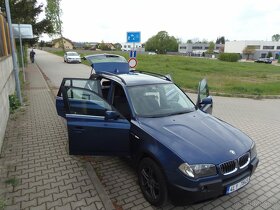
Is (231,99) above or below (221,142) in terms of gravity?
below

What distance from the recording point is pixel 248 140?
3.54 metres

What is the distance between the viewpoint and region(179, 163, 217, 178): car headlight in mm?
2811

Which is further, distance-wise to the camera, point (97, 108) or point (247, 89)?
point (247, 89)

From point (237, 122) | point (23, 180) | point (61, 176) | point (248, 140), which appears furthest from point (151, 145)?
point (237, 122)

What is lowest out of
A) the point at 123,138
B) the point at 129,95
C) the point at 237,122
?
the point at 237,122

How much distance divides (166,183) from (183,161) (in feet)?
1.22

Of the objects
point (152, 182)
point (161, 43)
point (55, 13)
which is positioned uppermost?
point (55, 13)

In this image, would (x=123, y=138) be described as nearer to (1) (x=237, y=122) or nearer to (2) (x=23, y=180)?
(2) (x=23, y=180)

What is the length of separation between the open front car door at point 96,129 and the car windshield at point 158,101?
1.32 feet

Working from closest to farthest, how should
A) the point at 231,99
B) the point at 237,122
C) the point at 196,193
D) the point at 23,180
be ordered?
the point at 196,193 < the point at 23,180 < the point at 237,122 < the point at 231,99

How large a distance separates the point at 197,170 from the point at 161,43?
344ft

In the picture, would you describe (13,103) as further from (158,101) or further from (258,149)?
(258,149)

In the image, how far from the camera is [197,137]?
328cm

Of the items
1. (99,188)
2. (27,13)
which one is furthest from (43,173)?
(27,13)
